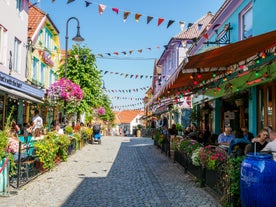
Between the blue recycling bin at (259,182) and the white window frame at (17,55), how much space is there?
16.5m

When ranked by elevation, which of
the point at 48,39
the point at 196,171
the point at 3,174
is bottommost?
the point at 196,171

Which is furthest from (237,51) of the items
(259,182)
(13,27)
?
(13,27)

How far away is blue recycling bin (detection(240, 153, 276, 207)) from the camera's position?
5035 mm

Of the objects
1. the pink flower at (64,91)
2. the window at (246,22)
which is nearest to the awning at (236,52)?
the window at (246,22)

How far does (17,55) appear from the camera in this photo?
20.2m

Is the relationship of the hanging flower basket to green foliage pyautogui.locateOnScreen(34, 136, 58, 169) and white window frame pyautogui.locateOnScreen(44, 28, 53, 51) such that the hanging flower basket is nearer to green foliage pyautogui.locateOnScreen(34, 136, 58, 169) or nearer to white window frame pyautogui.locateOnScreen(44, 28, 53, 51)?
green foliage pyautogui.locateOnScreen(34, 136, 58, 169)

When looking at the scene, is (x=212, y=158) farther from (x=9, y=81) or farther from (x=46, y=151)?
(x=9, y=81)

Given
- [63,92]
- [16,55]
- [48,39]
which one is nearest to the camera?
[63,92]

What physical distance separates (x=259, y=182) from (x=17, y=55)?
1770 centimetres

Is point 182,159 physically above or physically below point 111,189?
above

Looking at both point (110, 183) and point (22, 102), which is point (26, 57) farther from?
point (110, 183)

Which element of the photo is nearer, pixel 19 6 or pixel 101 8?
pixel 101 8

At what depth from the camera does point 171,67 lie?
105 feet

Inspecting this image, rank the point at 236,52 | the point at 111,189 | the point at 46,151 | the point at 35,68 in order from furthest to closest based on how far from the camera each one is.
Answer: the point at 35,68 → the point at 46,151 → the point at 111,189 → the point at 236,52
